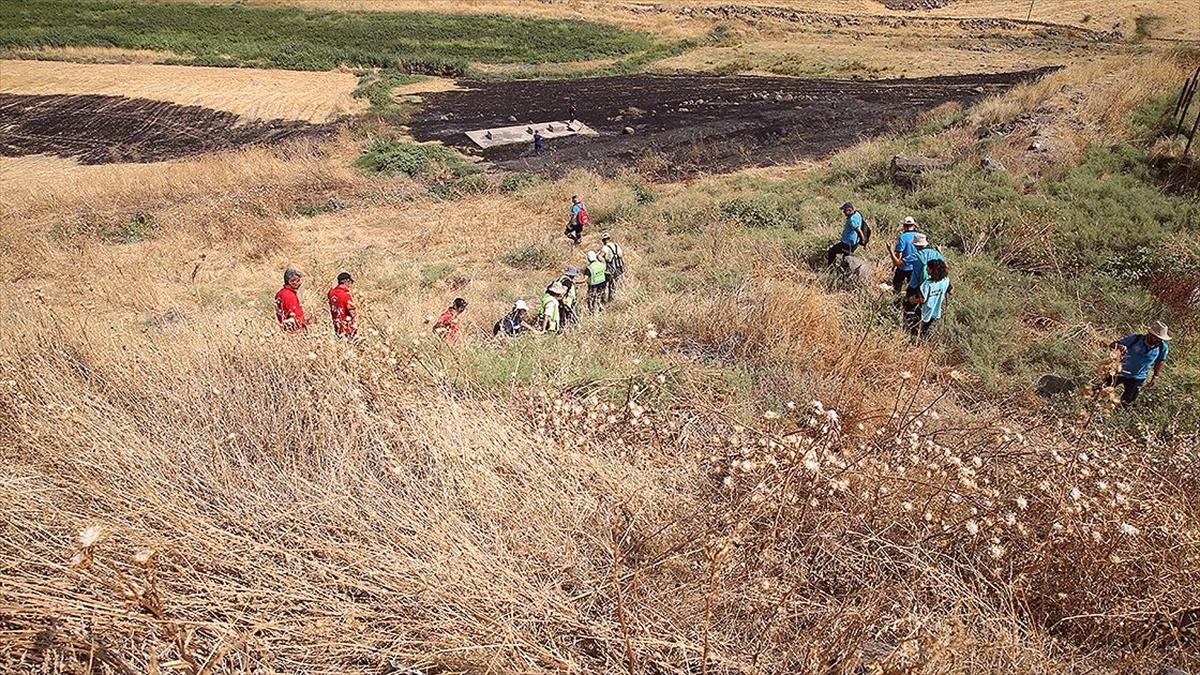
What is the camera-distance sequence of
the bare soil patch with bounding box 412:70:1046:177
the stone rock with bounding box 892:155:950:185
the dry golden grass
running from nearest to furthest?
the stone rock with bounding box 892:155:950:185 < the bare soil patch with bounding box 412:70:1046:177 < the dry golden grass

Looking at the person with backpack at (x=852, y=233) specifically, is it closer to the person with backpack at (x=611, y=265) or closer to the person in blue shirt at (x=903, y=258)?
the person in blue shirt at (x=903, y=258)

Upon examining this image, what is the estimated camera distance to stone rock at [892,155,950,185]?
12188 millimetres

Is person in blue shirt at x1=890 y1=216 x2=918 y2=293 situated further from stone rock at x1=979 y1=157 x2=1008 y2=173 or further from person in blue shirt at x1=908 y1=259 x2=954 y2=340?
stone rock at x1=979 y1=157 x2=1008 y2=173

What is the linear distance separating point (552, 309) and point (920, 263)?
14.0ft

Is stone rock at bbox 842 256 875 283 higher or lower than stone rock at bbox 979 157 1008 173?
lower

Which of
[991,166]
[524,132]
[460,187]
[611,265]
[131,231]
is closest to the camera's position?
[611,265]

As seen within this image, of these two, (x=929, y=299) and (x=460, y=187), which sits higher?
(x=929, y=299)

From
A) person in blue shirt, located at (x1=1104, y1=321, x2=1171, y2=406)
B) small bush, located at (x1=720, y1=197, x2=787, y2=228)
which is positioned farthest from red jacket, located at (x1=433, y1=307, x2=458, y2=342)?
small bush, located at (x1=720, y1=197, x2=787, y2=228)

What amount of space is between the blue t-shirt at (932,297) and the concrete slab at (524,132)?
1766cm

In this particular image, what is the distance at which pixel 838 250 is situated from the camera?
892 centimetres

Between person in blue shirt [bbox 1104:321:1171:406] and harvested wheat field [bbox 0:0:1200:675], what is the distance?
0.06 meters

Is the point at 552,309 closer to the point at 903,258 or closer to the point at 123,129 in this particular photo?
the point at 903,258

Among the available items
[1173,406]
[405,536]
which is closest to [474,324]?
[405,536]

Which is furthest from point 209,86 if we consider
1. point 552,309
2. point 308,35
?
point 552,309
